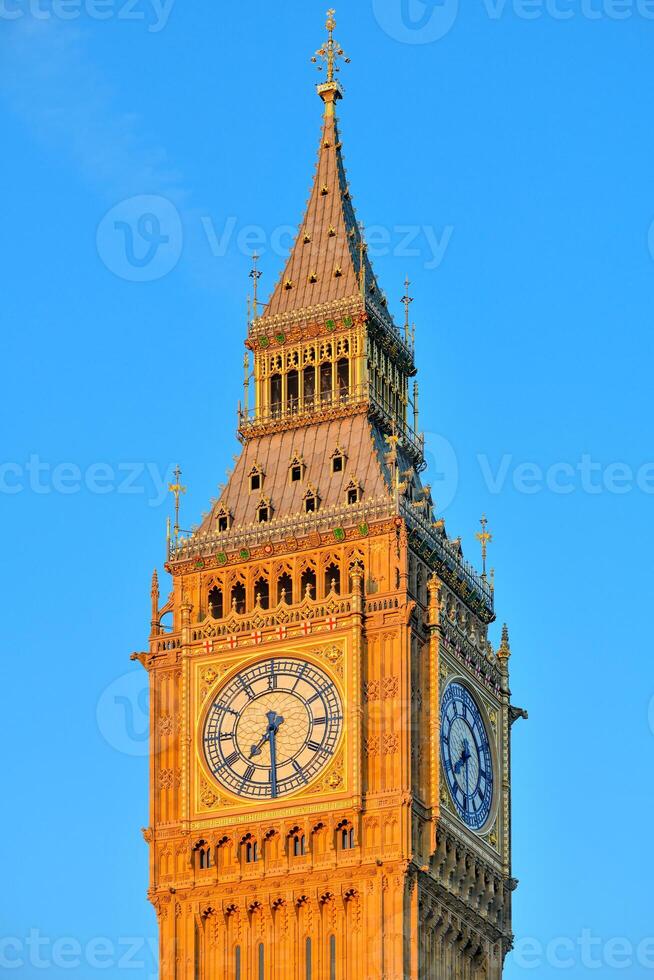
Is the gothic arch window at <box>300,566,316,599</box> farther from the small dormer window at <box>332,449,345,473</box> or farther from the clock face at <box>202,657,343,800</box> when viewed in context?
the small dormer window at <box>332,449,345,473</box>

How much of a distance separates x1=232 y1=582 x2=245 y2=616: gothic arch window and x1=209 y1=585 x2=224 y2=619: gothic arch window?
1.39 feet

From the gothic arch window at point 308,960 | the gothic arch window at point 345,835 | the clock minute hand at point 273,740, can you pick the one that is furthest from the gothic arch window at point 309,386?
the gothic arch window at point 308,960

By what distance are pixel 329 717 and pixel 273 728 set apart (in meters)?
1.68

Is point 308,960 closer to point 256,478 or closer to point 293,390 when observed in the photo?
point 256,478

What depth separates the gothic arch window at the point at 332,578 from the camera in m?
101

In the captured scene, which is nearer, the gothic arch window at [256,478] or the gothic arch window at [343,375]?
the gothic arch window at [256,478]

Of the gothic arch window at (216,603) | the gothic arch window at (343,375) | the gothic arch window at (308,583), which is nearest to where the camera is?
the gothic arch window at (308,583)

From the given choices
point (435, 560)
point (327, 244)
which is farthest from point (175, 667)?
point (327, 244)

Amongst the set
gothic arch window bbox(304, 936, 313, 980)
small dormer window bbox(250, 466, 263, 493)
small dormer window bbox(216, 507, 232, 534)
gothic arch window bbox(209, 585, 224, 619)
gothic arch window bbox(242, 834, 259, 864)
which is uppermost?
small dormer window bbox(250, 466, 263, 493)

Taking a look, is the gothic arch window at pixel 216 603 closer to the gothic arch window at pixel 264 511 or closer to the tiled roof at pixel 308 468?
the tiled roof at pixel 308 468

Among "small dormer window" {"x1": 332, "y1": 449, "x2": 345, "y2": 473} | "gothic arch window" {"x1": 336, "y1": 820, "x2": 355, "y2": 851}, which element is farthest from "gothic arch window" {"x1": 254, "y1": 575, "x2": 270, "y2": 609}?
"gothic arch window" {"x1": 336, "y1": 820, "x2": 355, "y2": 851}

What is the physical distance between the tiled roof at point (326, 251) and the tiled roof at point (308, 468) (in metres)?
4.48

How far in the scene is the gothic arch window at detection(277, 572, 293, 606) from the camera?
10112 cm

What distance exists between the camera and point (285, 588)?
333 feet
